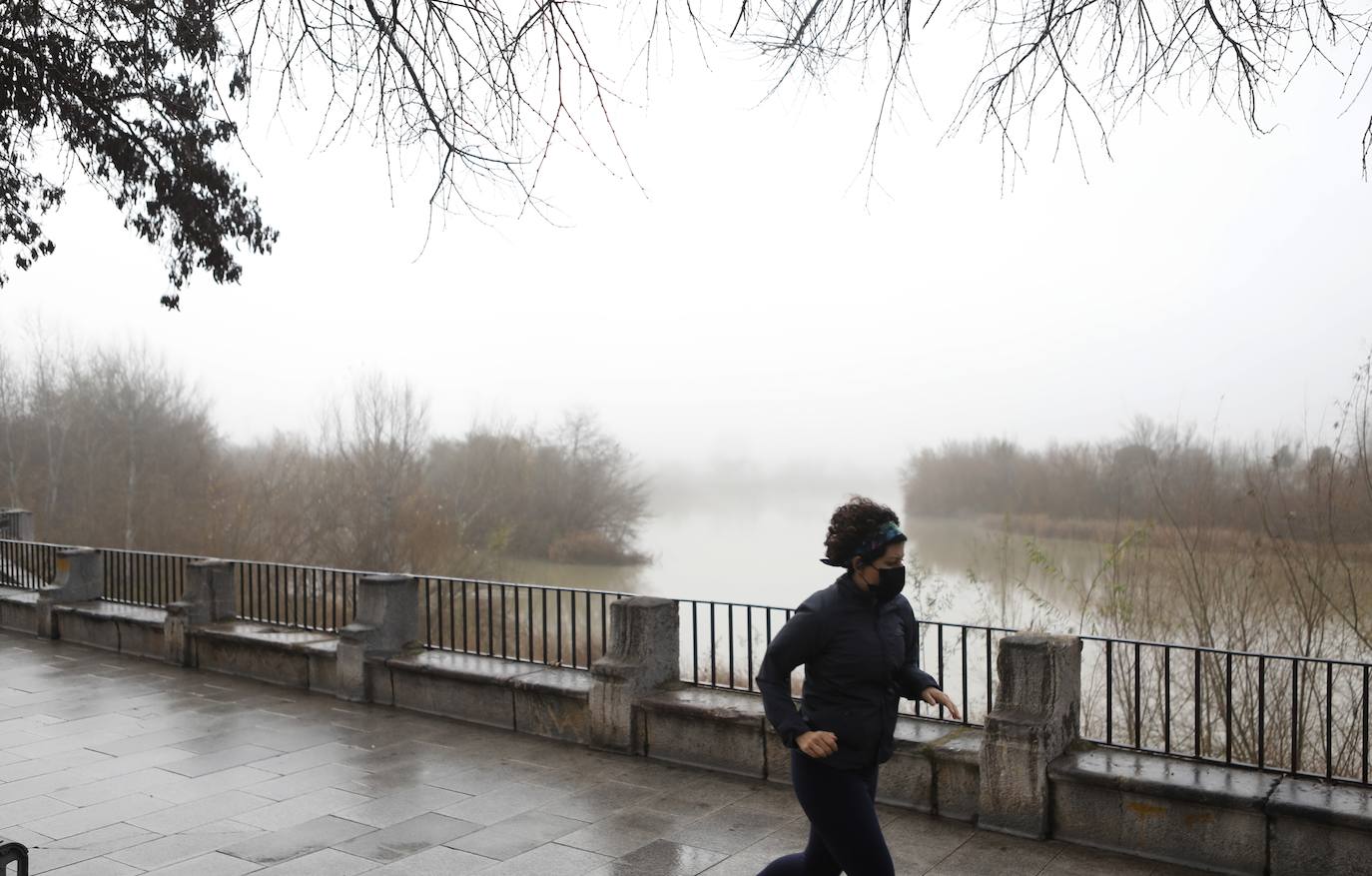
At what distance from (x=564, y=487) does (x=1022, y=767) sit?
126 feet

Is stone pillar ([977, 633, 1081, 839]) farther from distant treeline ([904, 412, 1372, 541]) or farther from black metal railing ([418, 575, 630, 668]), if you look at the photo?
distant treeline ([904, 412, 1372, 541])

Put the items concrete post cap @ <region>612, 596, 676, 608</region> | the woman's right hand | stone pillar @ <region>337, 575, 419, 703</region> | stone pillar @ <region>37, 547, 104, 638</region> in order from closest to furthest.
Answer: the woman's right hand → concrete post cap @ <region>612, 596, 676, 608</region> → stone pillar @ <region>337, 575, 419, 703</region> → stone pillar @ <region>37, 547, 104, 638</region>

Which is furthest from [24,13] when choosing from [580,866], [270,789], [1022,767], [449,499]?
[449,499]

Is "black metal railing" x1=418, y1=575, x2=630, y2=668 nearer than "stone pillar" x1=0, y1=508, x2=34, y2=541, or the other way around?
"black metal railing" x1=418, y1=575, x2=630, y2=668

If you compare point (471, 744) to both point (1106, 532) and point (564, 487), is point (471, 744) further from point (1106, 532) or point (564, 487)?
point (564, 487)

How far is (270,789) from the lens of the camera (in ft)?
21.5

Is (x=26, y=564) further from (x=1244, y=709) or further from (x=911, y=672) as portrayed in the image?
(x=1244, y=709)

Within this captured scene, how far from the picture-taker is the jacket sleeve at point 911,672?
12.3ft

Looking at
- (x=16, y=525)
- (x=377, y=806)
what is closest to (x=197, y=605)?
(x=377, y=806)

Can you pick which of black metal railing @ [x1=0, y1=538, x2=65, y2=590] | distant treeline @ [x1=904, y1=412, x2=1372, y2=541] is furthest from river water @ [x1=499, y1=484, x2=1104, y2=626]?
black metal railing @ [x1=0, y1=538, x2=65, y2=590]

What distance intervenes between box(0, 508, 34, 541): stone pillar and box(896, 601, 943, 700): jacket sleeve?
19.5 meters

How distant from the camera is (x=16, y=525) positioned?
1870 centimetres

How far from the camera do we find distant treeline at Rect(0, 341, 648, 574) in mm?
33375

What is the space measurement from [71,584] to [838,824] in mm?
12305
